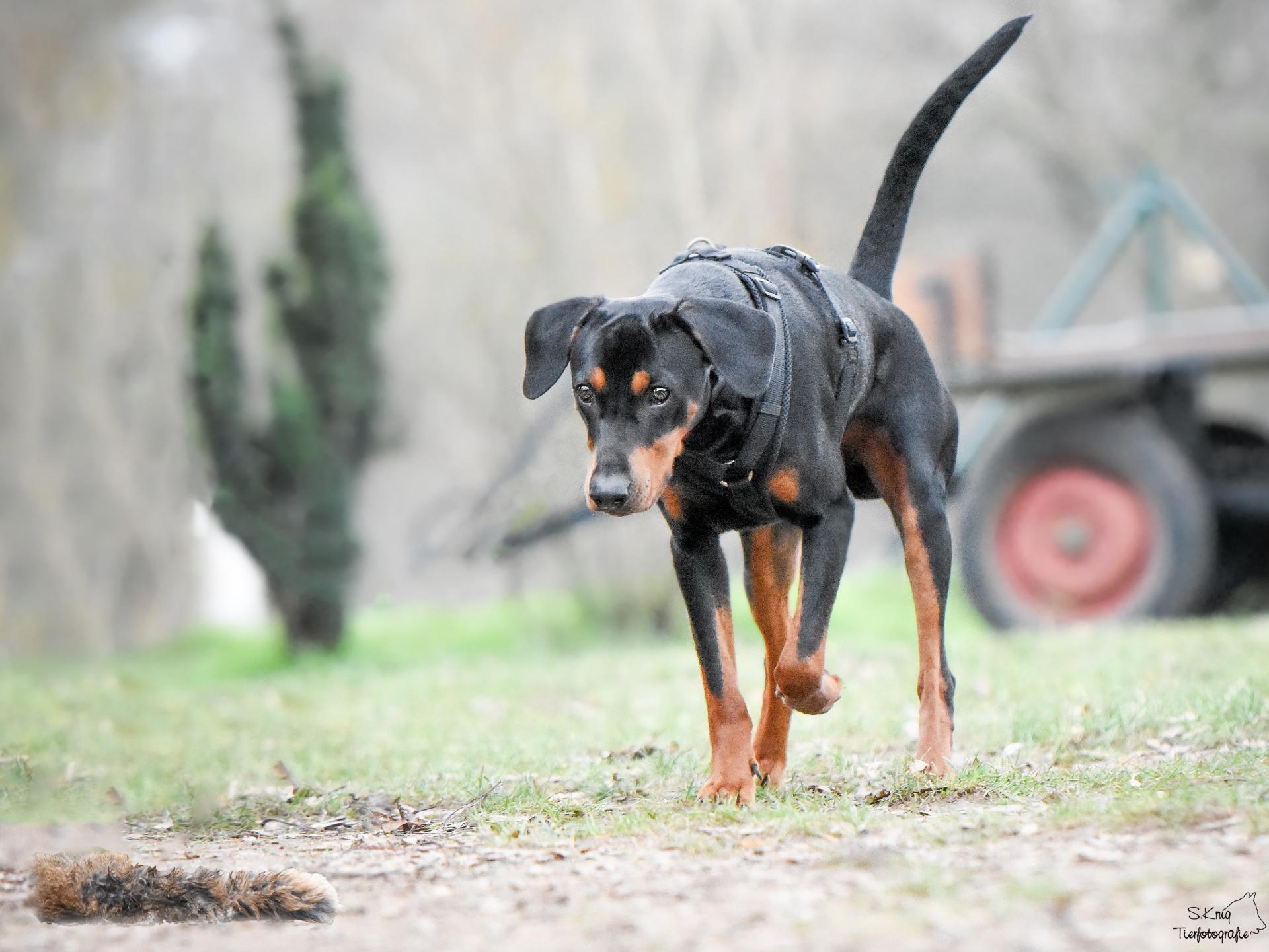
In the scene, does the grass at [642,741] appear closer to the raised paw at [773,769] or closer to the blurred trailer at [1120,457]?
the raised paw at [773,769]

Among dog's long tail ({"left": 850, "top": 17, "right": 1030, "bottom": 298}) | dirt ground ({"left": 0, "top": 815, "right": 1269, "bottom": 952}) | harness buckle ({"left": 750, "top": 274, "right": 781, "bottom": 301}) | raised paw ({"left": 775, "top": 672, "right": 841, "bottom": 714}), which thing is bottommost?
dirt ground ({"left": 0, "top": 815, "right": 1269, "bottom": 952})

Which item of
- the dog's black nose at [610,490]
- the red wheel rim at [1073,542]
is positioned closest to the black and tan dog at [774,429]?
the dog's black nose at [610,490]

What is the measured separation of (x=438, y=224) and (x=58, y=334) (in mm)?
4154

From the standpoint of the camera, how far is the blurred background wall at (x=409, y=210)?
12102 mm

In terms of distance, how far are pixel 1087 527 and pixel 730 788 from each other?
674 cm

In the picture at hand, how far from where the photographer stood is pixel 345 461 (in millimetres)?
12430

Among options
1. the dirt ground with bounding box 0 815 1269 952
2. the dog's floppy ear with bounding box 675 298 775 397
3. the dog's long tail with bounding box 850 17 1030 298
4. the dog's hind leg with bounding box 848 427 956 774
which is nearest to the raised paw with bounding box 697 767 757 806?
the dirt ground with bounding box 0 815 1269 952

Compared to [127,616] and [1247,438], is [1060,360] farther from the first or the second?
[127,616]

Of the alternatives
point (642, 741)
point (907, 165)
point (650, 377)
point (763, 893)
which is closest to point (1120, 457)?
point (642, 741)

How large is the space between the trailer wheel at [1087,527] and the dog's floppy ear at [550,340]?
682 cm

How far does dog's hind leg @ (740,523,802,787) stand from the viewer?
181 inches

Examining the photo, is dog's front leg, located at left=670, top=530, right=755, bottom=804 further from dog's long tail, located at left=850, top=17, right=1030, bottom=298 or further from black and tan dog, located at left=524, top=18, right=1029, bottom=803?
dog's long tail, located at left=850, top=17, right=1030, bottom=298

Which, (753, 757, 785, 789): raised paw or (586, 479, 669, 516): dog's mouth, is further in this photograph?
(753, 757, 785, 789): raised paw

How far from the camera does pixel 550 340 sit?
4125mm
